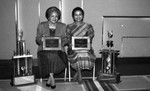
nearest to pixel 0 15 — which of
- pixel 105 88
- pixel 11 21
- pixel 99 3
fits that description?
pixel 11 21

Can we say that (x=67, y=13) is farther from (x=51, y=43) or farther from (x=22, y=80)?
(x=22, y=80)

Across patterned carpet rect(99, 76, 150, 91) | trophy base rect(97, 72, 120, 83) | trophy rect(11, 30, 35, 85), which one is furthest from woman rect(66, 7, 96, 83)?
trophy rect(11, 30, 35, 85)

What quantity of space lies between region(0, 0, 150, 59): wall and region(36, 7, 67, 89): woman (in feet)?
3.82

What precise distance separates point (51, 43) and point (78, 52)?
48 cm

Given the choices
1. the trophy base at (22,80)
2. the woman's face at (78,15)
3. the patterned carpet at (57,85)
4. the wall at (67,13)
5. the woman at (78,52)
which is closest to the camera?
the patterned carpet at (57,85)

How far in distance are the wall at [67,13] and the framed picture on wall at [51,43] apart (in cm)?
138

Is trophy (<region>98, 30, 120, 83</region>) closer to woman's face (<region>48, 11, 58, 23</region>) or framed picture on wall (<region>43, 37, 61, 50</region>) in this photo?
framed picture on wall (<region>43, 37, 61, 50</region>)

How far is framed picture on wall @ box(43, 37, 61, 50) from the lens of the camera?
11.0 ft

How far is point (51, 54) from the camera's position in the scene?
3264 millimetres

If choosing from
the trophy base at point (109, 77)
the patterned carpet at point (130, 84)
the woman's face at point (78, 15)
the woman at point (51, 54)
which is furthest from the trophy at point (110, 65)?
the woman at point (51, 54)

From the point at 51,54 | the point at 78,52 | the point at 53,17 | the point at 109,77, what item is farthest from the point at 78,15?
the point at 109,77

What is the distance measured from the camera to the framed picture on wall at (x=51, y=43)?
3.37 meters

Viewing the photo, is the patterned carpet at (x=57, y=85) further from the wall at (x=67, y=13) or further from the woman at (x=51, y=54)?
the wall at (x=67, y=13)

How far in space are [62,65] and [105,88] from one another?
778 mm
